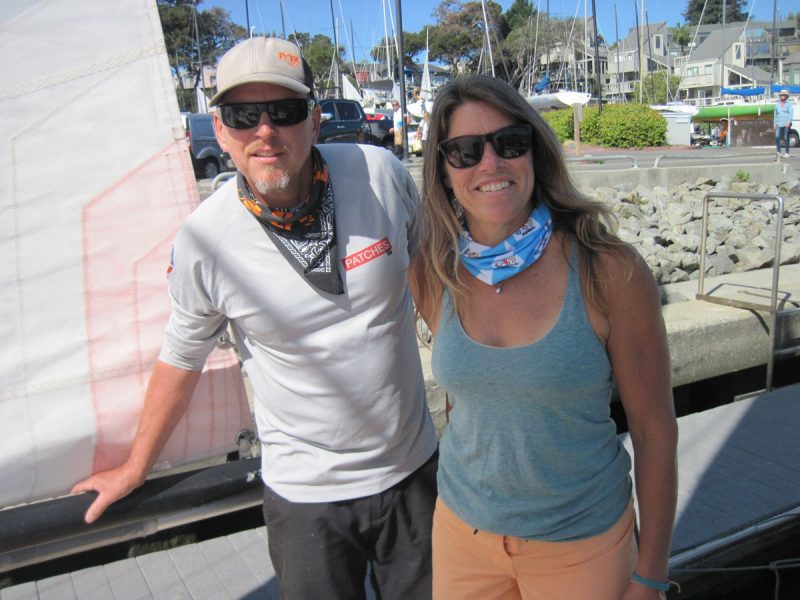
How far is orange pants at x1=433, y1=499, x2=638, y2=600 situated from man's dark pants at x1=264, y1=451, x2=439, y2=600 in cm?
28

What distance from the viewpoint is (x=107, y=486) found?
185 cm

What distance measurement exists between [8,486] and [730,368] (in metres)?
5.44

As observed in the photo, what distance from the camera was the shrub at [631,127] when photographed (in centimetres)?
2906

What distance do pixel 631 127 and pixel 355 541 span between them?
29.5 m

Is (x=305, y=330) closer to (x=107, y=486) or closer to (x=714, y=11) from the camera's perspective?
(x=107, y=486)

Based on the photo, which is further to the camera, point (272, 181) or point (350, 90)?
point (350, 90)

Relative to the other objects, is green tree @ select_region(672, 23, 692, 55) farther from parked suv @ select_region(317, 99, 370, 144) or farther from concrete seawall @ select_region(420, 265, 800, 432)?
concrete seawall @ select_region(420, 265, 800, 432)

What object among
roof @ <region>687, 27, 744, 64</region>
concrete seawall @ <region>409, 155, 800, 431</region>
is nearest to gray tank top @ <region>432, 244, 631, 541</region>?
concrete seawall @ <region>409, 155, 800, 431</region>

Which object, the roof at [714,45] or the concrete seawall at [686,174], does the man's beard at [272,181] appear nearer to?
the concrete seawall at [686,174]

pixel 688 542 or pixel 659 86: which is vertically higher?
pixel 659 86

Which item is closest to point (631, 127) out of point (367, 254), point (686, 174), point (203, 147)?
point (686, 174)

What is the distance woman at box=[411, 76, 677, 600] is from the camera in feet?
5.55

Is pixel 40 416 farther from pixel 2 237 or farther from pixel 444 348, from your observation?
pixel 444 348

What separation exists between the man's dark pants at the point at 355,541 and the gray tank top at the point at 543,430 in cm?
39
